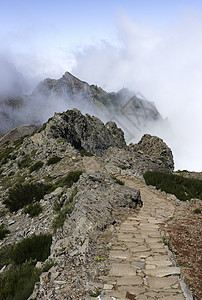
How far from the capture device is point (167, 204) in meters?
13.9

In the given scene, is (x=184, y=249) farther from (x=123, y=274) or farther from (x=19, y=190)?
(x=19, y=190)

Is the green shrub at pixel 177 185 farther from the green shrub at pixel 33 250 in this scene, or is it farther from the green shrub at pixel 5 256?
the green shrub at pixel 5 256

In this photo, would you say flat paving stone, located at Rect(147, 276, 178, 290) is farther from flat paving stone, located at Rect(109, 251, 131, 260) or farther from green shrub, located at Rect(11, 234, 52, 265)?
green shrub, located at Rect(11, 234, 52, 265)

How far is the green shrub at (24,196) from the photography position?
16.5 meters

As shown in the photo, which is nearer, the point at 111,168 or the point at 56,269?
the point at 56,269

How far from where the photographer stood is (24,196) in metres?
16.9

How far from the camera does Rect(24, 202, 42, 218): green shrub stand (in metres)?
14.2

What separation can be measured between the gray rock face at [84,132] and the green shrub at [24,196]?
18.4m

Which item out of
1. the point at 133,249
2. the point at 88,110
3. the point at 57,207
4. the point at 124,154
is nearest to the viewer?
the point at 133,249

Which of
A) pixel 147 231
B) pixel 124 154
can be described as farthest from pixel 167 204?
pixel 124 154

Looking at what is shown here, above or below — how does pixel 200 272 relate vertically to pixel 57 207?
above

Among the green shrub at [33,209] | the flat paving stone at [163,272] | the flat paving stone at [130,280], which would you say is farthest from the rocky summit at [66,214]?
the flat paving stone at [163,272]

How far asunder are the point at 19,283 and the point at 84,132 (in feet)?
154

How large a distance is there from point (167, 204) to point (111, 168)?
977 cm
